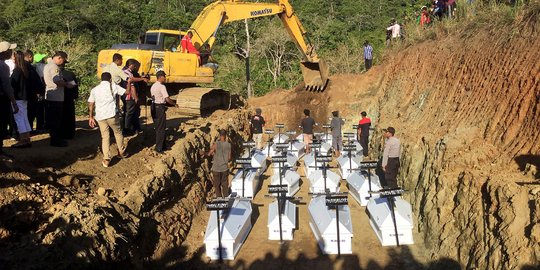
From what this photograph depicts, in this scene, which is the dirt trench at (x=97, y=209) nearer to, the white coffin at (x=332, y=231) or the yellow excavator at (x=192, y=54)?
the white coffin at (x=332, y=231)

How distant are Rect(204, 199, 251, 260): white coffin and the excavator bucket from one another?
12.4 metres

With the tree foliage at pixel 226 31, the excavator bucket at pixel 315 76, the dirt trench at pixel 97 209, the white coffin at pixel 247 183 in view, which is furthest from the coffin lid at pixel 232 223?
the tree foliage at pixel 226 31

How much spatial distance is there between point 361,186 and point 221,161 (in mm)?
3422

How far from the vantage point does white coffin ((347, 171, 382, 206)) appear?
1050 cm

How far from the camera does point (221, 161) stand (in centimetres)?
998

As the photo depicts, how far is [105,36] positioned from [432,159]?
46905 millimetres

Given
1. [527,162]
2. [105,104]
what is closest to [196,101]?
[105,104]

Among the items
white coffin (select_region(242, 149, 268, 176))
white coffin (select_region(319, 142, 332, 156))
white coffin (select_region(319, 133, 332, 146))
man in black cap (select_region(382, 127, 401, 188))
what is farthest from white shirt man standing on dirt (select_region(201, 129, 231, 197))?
white coffin (select_region(319, 133, 332, 146))

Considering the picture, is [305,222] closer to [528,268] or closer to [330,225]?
[330,225]

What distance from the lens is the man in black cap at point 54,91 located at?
27.2ft

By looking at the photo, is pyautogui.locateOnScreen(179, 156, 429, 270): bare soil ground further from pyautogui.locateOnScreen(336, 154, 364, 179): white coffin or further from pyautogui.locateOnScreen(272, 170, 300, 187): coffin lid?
pyautogui.locateOnScreen(336, 154, 364, 179): white coffin

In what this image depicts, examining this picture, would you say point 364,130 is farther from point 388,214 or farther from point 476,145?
point 388,214

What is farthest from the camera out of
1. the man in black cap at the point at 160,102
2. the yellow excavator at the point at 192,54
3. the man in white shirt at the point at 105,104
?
the yellow excavator at the point at 192,54

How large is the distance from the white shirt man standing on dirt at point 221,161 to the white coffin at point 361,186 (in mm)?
3173
